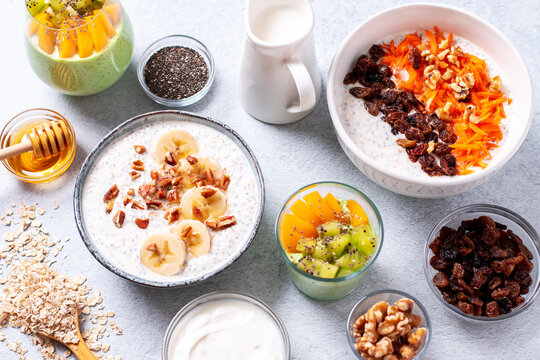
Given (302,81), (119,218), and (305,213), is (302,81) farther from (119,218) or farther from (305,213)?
(119,218)

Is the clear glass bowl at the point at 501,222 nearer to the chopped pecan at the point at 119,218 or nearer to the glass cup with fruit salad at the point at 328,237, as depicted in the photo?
the glass cup with fruit salad at the point at 328,237

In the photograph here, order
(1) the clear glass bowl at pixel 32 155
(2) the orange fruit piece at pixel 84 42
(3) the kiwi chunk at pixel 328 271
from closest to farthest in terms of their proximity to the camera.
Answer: (3) the kiwi chunk at pixel 328 271
(2) the orange fruit piece at pixel 84 42
(1) the clear glass bowl at pixel 32 155

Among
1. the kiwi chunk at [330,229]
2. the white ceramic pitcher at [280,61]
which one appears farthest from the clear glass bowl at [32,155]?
the kiwi chunk at [330,229]

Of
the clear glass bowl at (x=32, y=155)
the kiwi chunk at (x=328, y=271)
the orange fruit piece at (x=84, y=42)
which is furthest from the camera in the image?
the clear glass bowl at (x=32, y=155)

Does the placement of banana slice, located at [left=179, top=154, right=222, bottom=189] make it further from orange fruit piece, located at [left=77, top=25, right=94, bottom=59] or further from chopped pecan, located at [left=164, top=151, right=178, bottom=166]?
orange fruit piece, located at [left=77, top=25, right=94, bottom=59]

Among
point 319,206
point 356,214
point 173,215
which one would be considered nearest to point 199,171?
point 173,215

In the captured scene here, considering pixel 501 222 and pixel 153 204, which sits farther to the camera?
pixel 501 222
